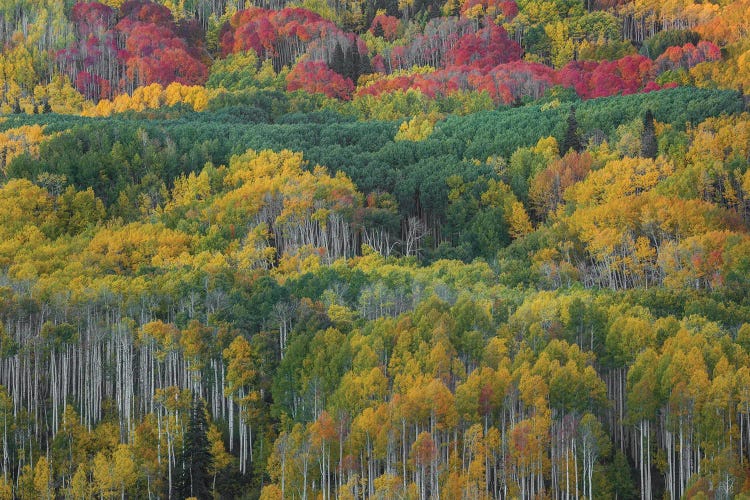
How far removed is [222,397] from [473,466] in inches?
916

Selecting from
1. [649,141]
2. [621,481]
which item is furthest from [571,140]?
[621,481]

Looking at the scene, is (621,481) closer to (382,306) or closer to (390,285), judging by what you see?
(382,306)

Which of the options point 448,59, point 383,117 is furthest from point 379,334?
point 448,59

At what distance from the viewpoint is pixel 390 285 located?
108 meters

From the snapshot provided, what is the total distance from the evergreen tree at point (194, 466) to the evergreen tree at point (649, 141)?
5905 cm

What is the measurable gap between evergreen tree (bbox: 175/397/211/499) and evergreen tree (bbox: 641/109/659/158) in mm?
59047

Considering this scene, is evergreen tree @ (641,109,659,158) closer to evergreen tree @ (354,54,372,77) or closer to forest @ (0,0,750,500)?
forest @ (0,0,750,500)

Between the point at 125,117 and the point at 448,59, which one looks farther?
the point at 448,59

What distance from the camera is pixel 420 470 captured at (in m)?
84.0

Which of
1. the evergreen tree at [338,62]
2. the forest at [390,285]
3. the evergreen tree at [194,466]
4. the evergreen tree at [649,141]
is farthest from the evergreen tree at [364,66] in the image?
the evergreen tree at [194,466]

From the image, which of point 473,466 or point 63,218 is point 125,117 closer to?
point 63,218

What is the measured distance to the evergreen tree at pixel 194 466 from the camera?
8912cm

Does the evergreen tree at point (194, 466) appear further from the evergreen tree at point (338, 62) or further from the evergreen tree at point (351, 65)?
the evergreen tree at point (338, 62)

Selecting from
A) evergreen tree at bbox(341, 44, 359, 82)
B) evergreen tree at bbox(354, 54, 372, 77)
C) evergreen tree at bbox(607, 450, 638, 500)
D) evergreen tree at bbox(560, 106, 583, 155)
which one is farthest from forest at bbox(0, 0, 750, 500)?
evergreen tree at bbox(354, 54, 372, 77)
